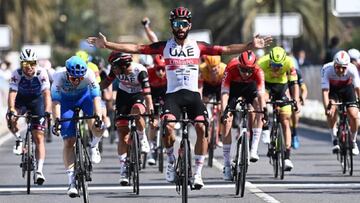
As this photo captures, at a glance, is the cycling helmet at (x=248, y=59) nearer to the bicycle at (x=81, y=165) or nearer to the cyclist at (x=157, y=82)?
the bicycle at (x=81, y=165)

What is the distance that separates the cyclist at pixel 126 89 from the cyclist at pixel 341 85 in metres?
3.01

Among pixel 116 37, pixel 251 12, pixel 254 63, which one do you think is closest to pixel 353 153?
pixel 254 63

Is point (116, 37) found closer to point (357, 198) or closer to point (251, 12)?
point (251, 12)

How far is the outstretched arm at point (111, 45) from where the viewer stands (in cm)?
1566

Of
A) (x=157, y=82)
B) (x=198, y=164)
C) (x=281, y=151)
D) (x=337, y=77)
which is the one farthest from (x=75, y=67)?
(x=157, y=82)

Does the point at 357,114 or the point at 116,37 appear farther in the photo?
the point at 116,37

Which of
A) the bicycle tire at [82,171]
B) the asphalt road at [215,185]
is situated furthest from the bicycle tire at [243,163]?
the bicycle tire at [82,171]

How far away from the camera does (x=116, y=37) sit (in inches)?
5635

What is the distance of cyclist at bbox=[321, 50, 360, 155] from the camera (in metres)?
20.0

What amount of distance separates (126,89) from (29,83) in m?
1.35

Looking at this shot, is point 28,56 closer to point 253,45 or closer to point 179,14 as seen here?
point 179,14

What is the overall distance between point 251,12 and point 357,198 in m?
48.3

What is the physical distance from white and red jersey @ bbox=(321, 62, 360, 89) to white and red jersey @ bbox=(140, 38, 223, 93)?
4606 mm

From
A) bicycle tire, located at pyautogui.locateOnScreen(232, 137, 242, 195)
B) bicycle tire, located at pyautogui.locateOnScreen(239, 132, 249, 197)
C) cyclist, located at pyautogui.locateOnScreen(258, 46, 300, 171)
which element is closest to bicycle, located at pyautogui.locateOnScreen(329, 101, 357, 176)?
cyclist, located at pyautogui.locateOnScreen(258, 46, 300, 171)
